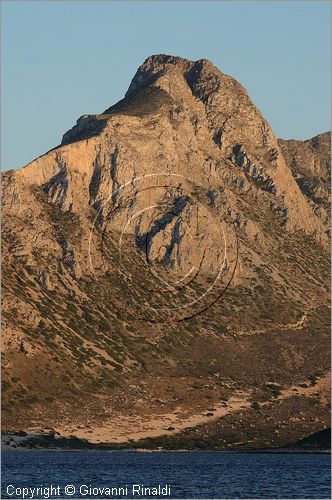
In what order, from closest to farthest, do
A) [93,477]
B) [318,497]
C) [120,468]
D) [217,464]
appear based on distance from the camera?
[318,497], [93,477], [120,468], [217,464]

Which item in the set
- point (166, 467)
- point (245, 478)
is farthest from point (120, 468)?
point (245, 478)

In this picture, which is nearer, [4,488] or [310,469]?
[4,488]

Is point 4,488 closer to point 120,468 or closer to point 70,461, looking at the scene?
point 120,468

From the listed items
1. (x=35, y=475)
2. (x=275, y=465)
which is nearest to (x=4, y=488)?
(x=35, y=475)

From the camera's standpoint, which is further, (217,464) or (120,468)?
(217,464)

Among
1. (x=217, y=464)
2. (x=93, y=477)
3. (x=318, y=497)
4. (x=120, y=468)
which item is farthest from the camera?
(x=217, y=464)

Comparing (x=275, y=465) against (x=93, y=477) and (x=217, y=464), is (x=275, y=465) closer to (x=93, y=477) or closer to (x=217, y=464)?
(x=217, y=464)
